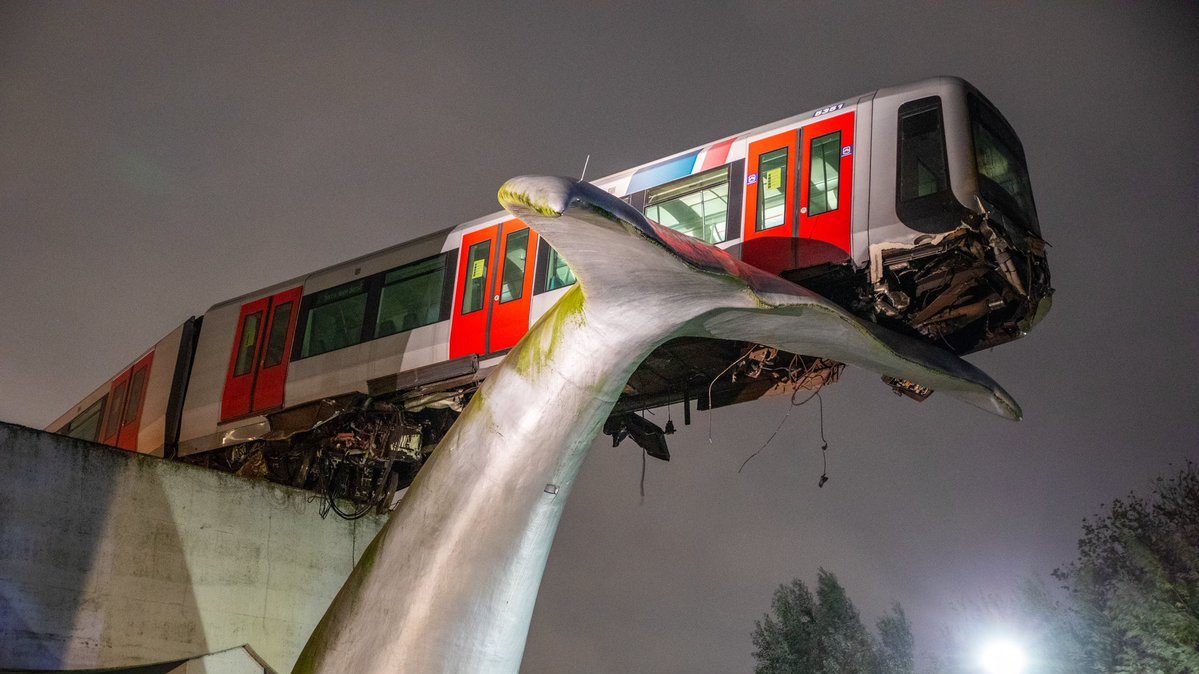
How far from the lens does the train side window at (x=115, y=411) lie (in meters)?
18.7

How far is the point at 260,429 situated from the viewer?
563 inches

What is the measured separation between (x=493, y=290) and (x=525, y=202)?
6.14 meters

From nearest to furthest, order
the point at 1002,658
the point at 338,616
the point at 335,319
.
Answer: the point at 338,616 → the point at 335,319 → the point at 1002,658

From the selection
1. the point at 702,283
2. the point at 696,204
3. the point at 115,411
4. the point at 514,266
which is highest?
the point at 696,204

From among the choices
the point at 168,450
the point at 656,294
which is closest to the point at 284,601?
the point at 168,450

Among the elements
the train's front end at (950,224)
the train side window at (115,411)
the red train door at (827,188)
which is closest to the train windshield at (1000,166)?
the train's front end at (950,224)

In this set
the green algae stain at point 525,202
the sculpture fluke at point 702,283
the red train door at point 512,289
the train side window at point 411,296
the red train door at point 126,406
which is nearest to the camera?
the green algae stain at point 525,202

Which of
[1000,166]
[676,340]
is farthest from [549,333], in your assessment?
[1000,166]

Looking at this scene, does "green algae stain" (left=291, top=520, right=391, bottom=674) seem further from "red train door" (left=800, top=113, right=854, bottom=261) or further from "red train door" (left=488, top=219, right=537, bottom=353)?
"red train door" (left=800, top=113, right=854, bottom=261)

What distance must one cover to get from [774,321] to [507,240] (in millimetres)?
5373

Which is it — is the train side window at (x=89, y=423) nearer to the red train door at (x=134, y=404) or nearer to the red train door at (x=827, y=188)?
the red train door at (x=134, y=404)

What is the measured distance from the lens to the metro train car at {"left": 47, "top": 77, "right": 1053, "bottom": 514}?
9031mm

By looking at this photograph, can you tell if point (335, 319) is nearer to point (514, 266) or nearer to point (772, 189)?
point (514, 266)

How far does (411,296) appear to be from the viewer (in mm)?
13062
